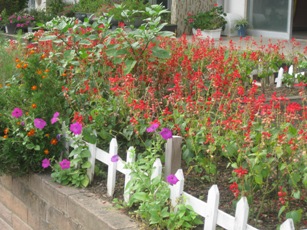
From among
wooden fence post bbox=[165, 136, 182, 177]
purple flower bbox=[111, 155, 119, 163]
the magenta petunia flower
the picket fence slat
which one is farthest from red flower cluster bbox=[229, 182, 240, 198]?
the magenta petunia flower

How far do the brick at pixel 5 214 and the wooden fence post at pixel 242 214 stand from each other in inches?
97.4

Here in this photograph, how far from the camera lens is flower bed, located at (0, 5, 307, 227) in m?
3.49

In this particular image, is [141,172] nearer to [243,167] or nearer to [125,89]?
[243,167]

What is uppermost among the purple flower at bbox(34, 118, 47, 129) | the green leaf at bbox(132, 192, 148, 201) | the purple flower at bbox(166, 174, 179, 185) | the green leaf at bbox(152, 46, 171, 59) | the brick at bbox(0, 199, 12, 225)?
the green leaf at bbox(152, 46, 171, 59)

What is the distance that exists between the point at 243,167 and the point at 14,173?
6.14 ft

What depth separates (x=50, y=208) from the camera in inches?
171

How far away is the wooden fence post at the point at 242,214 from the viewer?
305 centimetres

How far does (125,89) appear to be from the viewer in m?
4.53

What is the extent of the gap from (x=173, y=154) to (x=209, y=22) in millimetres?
12855

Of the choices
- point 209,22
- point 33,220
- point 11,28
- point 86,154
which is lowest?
point 11,28

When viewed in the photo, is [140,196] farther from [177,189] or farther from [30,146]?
[30,146]

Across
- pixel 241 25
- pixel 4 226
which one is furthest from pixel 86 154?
pixel 241 25

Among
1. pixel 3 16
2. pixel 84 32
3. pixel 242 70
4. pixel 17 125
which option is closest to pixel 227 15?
Result: pixel 3 16

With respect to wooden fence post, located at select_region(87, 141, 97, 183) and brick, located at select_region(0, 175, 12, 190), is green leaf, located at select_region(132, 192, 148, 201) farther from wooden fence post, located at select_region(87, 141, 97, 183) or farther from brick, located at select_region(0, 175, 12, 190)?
brick, located at select_region(0, 175, 12, 190)
